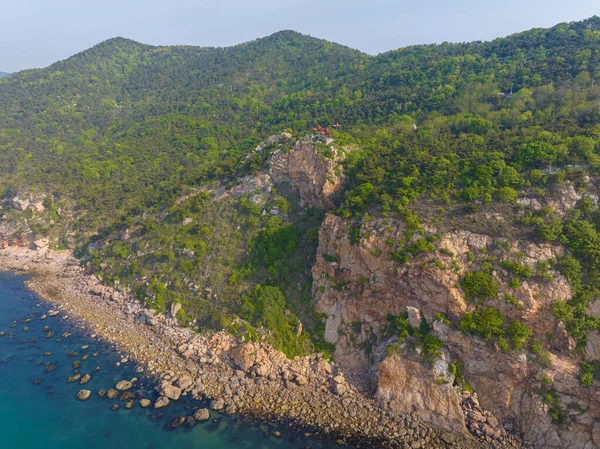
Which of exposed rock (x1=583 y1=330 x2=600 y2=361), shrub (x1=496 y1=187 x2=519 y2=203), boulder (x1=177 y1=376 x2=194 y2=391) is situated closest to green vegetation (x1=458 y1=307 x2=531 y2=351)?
exposed rock (x1=583 y1=330 x2=600 y2=361)

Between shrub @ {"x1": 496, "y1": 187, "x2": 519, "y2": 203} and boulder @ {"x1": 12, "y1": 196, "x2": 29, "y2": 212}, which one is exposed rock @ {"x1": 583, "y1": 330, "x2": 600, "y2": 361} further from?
boulder @ {"x1": 12, "y1": 196, "x2": 29, "y2": 212}

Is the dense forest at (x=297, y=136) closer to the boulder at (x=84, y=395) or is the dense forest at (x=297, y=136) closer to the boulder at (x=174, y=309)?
the boulder at (x=174, y=309)

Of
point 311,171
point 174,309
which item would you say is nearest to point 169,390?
point 174,309

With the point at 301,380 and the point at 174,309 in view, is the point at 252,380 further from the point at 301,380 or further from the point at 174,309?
the point at 174,309

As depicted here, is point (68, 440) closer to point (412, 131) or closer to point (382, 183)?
point (382, 183)

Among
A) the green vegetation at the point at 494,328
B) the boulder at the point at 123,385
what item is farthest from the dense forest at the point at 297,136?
the boulder at the point at 123,385

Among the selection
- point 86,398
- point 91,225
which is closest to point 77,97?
point 91,225
